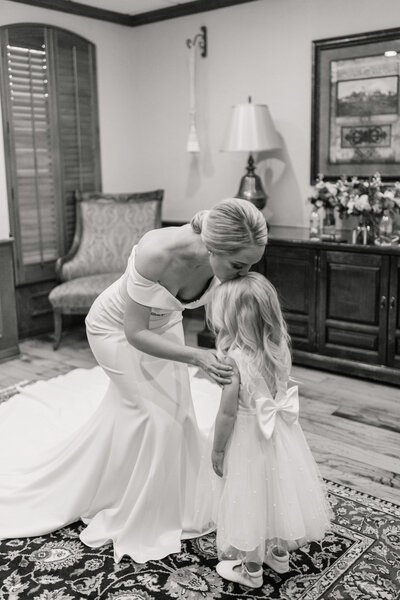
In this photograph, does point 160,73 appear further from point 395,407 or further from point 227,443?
point 227,443

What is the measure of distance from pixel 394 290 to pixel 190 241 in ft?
6.84

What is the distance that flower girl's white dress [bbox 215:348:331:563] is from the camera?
1.94 metres

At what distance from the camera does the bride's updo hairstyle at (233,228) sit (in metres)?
1.87

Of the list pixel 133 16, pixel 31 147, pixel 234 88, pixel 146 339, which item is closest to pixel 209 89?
pixel 234 88

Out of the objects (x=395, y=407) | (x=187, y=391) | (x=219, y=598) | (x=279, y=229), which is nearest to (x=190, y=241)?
(x=187, y=391)

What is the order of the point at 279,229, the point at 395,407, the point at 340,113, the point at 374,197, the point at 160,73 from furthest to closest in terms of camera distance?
the point at 160,73 → the point at 279,229 → the point at 340,113 → the point at 374,197 → the point at 395,407

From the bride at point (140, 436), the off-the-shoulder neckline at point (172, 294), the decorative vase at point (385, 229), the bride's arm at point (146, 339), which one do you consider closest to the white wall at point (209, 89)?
the decorative vase at point (385, 229)

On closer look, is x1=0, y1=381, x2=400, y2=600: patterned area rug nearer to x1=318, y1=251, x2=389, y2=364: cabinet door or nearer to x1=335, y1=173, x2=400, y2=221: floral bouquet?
x1=318, y1=251, x2=389, y2=364: cabinet door

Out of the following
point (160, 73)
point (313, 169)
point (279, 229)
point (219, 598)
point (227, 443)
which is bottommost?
point (219, 598)

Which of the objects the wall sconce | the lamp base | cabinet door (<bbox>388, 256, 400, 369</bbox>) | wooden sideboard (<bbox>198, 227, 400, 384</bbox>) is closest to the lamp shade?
the wall sconce

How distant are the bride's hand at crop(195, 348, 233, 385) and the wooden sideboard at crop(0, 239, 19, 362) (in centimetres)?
284

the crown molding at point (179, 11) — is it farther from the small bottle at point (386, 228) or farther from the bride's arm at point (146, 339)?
the bride's arm at point (146, 339)

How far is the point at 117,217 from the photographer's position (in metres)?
5.12

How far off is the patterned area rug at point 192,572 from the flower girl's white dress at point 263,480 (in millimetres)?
169
